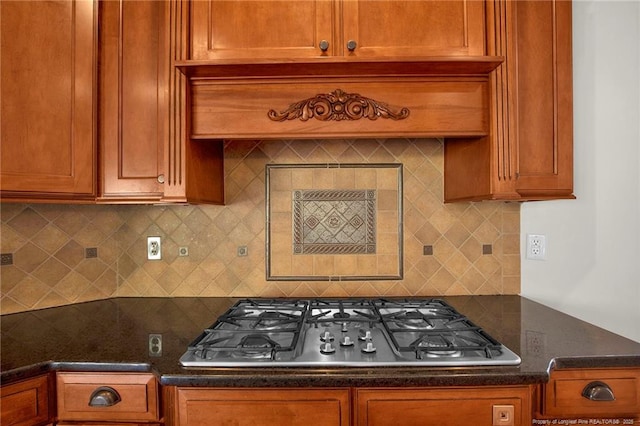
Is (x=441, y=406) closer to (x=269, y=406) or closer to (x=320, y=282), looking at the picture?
(x=269, y=406)

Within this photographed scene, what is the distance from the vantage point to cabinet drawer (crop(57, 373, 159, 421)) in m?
1.06

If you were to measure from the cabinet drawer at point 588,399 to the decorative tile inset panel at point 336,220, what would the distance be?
800 millimetres

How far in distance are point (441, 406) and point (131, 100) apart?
4.91 feet

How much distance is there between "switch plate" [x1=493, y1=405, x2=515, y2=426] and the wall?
0.68m

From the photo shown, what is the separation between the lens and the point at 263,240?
1.76 meters

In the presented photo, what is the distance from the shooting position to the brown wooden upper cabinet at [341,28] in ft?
4.45

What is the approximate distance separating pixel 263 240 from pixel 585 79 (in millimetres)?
1531

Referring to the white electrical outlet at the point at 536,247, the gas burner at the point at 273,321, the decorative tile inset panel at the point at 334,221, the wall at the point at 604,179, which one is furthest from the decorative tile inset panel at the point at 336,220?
the wall at the point at 604,179

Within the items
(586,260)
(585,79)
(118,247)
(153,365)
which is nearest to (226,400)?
(153,365)

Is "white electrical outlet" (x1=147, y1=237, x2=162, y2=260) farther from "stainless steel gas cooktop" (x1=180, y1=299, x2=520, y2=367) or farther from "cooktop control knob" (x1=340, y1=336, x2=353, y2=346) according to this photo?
"cooktop control knob" (x1=340, y1=336, x2=353, y2=346)

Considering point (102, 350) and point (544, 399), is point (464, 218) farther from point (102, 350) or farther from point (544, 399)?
point (102, 350)

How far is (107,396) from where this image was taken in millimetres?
1053

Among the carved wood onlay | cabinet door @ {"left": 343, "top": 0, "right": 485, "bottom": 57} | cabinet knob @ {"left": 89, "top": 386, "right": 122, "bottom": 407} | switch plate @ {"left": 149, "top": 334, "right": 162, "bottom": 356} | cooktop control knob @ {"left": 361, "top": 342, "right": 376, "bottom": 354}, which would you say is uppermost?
cabinet door @ {"left": 343, "top": 0, "right": 485, "bottom": 57}

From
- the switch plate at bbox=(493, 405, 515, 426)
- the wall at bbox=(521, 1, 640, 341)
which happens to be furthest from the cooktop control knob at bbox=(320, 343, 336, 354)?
the wall at bbox=(521, 1, 640, 341)
